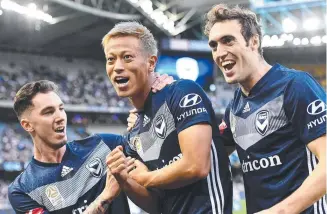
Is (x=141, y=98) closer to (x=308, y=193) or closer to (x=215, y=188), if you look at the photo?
(x=215, y=188)

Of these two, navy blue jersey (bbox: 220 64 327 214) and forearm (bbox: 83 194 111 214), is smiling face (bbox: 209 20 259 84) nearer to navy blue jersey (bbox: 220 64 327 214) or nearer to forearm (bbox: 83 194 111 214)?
navy blue jersey (bbox: 220 64 327 214)

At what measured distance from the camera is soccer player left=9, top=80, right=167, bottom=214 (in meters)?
3.28

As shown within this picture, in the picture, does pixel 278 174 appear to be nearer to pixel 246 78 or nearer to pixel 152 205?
pixel 246 78

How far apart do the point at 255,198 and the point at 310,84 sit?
67cm

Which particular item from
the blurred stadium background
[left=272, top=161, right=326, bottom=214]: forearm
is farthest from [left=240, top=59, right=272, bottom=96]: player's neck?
the blurred stadium background

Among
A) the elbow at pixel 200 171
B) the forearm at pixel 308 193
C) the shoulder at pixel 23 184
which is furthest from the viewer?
the shoulder at pixel 23 184

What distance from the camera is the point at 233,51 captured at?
2.36 meters

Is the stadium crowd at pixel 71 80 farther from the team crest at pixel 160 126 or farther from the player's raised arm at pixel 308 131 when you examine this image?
the player's raised arm at pixel 308 131

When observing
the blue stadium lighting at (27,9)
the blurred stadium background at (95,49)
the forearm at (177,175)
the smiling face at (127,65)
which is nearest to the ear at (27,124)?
the smiling face at (127,65)

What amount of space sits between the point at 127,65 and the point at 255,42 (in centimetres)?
69

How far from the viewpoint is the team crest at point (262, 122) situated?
7.81 feet

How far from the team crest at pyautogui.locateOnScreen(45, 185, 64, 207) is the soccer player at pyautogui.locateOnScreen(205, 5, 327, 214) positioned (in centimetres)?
141

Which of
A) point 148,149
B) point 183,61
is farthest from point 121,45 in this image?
point 183,61

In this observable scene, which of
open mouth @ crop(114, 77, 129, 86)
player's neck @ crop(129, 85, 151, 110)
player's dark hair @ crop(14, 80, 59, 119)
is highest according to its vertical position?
player's dark hair @ crop(14, 80, 59, 119)
